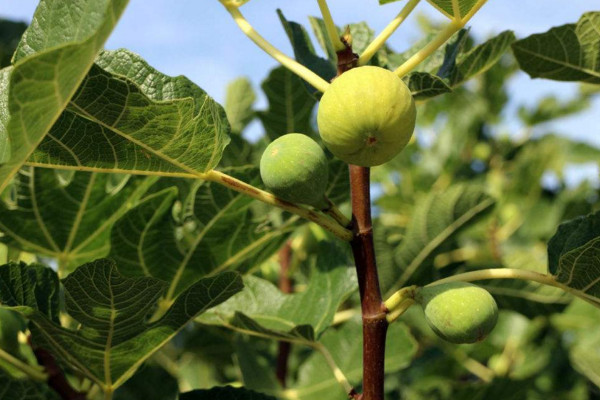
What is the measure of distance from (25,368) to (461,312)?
2.63 feet

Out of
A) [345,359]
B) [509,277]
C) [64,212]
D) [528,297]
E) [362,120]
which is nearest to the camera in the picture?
[362,120]

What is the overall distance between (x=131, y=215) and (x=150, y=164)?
0.96 feet

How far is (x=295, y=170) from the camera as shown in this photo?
0.99 m

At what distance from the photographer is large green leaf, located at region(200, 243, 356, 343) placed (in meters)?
1.43

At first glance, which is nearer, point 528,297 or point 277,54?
point 277,54

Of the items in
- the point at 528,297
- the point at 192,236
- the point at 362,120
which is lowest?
the point at 528,297

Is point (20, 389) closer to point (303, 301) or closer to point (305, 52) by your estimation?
point (303, 301)

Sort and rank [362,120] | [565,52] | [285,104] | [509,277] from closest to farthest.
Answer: [362,120]
[509,277]
[565,52]
[285,104]

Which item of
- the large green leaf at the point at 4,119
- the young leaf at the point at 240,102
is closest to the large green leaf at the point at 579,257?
the large green leaf at the point at 4,119

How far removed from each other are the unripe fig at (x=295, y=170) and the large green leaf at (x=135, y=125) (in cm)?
10

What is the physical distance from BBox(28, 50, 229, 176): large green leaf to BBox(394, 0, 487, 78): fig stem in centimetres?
30

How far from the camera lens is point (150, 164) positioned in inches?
43.5

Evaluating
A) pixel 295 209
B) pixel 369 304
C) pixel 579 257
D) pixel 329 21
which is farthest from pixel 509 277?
pixel 329 21

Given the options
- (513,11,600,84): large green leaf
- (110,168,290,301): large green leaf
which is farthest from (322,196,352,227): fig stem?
(513,11,600,84): large green leaf
